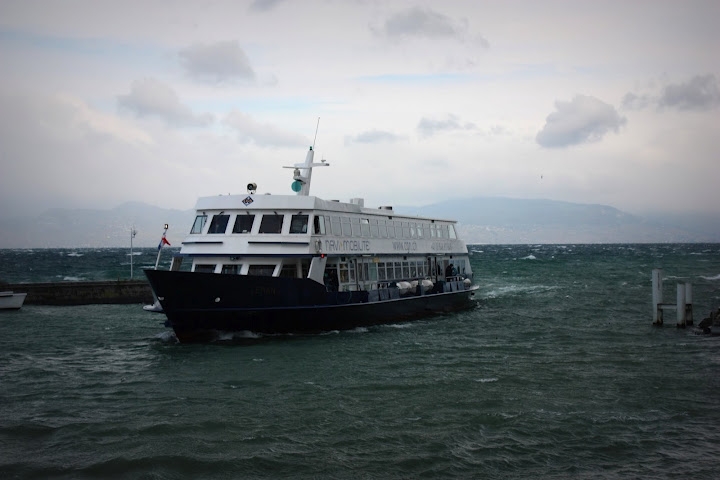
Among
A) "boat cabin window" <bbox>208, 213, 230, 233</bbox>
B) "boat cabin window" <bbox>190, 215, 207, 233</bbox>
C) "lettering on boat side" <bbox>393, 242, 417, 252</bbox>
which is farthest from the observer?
"lettering on boat side" <bbox>393, 242, 417, 252</bbox>

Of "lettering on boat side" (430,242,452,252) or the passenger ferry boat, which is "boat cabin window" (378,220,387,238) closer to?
the passenger ferry boat

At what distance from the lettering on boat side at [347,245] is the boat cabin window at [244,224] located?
128 inches

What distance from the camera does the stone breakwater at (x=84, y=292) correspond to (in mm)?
46688

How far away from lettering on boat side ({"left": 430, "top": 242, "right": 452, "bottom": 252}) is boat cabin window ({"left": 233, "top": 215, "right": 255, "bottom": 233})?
48.2 ft

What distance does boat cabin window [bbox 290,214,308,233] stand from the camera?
28984 millimetres

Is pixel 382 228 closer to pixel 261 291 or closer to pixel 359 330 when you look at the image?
pixel 359 330

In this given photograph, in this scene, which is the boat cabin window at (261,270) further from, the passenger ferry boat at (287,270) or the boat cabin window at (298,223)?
the boat cabin window at (298,223)

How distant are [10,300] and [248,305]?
23.2 m

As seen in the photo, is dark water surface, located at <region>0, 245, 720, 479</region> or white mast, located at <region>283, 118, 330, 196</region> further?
white mast, located at <region>283, 118, 330, 196</region>

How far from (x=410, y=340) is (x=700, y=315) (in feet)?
59.3

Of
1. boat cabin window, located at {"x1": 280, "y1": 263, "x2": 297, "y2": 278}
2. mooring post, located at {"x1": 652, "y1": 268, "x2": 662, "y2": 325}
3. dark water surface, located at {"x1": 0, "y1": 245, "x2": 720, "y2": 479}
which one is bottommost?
dark water surface, located at {"x1": 0, "y1": 245, "x2": 720, "y2": 479}

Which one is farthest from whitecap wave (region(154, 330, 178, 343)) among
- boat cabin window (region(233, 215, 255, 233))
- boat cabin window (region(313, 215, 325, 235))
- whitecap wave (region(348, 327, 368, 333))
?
whitecap wave (region(348, 327, 368, 333))

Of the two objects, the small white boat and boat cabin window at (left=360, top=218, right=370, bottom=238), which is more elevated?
boat cabin window at (left=360, top=218, right=370, bottom=238)

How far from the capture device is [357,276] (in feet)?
107
